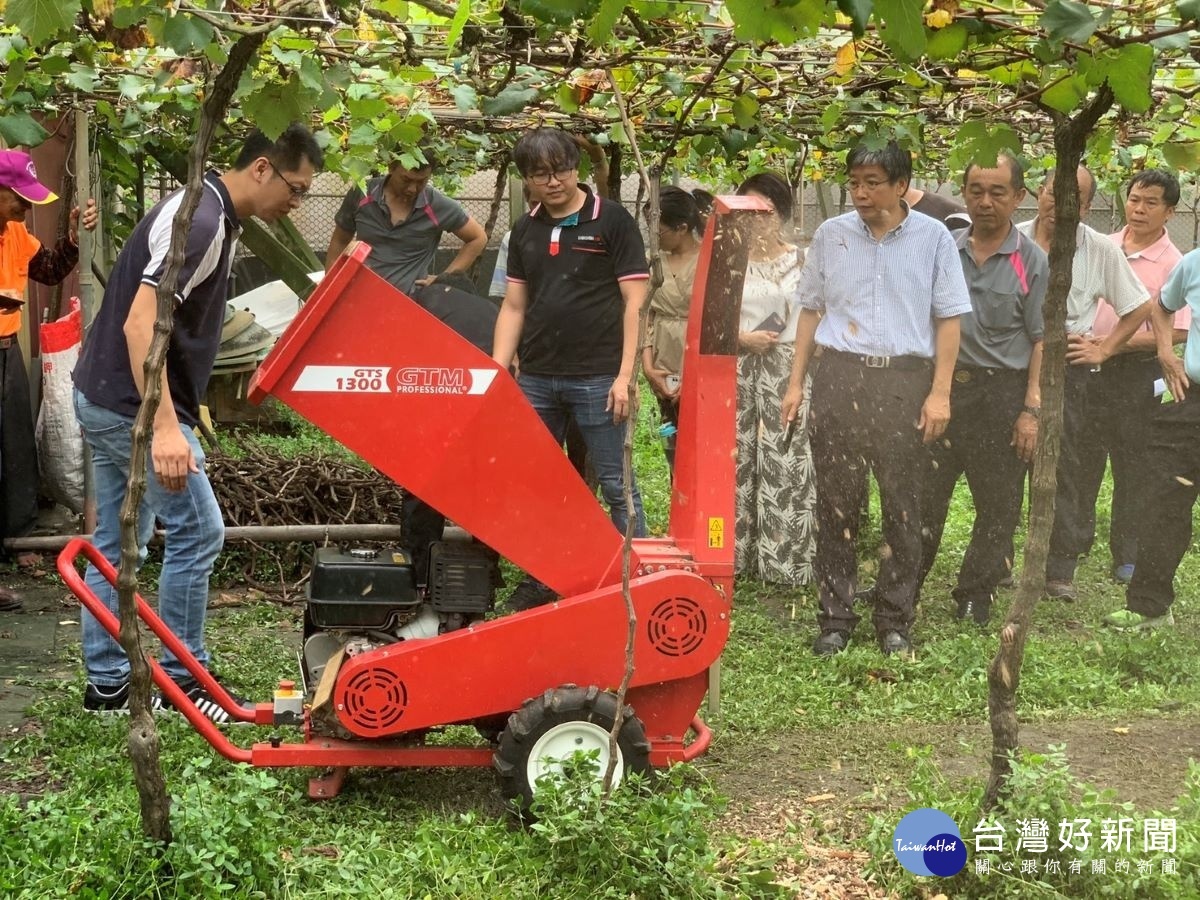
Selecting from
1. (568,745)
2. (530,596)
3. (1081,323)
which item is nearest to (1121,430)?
(1081,323)

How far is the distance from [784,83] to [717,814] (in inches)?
109

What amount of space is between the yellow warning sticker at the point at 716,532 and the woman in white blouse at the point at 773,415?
8.89 feet

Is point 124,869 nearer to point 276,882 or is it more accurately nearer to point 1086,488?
point 276,882

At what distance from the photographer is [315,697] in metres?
4.02

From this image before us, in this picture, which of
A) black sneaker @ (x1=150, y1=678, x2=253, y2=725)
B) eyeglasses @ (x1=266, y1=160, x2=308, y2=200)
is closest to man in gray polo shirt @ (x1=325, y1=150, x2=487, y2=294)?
eyeglasses @ (x1=266, y1=160, x2=308, y2=200)

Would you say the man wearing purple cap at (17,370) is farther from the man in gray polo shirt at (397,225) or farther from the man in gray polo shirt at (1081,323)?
the man in gray polo shirt at (1081,323)

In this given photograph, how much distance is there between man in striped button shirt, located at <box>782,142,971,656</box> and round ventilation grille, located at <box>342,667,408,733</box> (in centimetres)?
249

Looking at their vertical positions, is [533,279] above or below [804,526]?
above

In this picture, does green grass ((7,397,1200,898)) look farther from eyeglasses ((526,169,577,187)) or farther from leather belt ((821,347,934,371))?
eyeglasses ((526,169,577,187))

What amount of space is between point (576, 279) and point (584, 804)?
289 cm

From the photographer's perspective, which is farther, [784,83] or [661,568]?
[784,83]

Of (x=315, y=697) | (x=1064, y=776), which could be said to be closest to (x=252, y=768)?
(x=315, y=697)

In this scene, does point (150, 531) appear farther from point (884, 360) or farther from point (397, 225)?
point (397, 225)

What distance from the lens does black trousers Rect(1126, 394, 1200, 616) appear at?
244 inches
